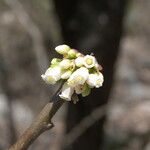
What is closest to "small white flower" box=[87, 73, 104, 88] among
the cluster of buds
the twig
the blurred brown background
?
the cluster of buds

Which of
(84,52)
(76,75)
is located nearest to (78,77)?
(76,75)

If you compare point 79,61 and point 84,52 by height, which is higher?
point 79,61

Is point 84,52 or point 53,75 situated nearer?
point 53,75

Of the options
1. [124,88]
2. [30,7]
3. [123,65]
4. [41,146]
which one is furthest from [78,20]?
[123,65]

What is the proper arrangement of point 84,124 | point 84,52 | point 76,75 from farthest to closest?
point 84,124
point 84,52
point 76,75

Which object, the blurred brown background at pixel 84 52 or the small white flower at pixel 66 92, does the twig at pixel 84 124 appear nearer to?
the blurred brown background at pixel 84 52

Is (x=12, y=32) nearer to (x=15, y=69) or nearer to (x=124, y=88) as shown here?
(x=15, y=69)

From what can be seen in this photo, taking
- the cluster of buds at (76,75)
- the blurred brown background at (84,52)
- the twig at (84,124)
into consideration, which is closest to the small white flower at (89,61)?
the cluster of buds at (76,75)

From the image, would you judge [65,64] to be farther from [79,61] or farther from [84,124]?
[84,124]
